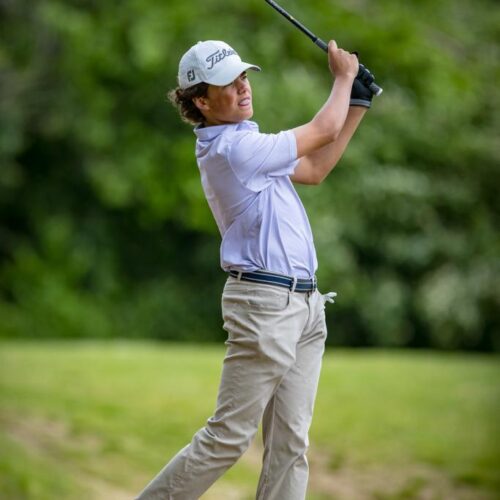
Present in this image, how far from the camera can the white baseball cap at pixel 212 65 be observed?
284cm

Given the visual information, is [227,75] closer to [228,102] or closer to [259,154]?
[228,102]

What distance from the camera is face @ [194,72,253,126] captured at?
2885mm

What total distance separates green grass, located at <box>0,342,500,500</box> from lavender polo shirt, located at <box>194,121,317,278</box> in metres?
2.17

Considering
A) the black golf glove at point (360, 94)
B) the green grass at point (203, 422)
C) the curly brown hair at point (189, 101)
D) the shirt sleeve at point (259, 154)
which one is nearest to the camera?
the shirt sleeve at point (259, 154)

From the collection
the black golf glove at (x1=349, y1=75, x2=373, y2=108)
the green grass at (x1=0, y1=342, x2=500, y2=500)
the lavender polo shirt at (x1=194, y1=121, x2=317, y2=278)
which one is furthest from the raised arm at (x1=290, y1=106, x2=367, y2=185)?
the green grass at (x1=0, y1=342, x2=500, y2=500)

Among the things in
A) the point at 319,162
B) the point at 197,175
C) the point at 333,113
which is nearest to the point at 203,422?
the point at 197,175

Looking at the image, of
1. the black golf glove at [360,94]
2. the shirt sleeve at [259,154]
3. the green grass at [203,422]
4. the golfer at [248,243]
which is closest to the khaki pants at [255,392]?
the golfer at [248,243]

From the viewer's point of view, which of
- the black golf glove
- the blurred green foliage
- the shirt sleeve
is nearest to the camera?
the shirt sleeve

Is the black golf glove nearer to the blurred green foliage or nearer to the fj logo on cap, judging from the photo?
the fj logo on cap

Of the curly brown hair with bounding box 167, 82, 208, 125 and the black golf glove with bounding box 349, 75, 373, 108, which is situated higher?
the black golf glove with bounding box 349, 75, 373, 108

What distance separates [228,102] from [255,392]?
2.46 ft

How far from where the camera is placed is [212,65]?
2.85 meters

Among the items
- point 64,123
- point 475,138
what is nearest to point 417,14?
point 475,138

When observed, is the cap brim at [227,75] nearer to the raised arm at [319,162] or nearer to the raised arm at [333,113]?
the raised arm at [333,113]
